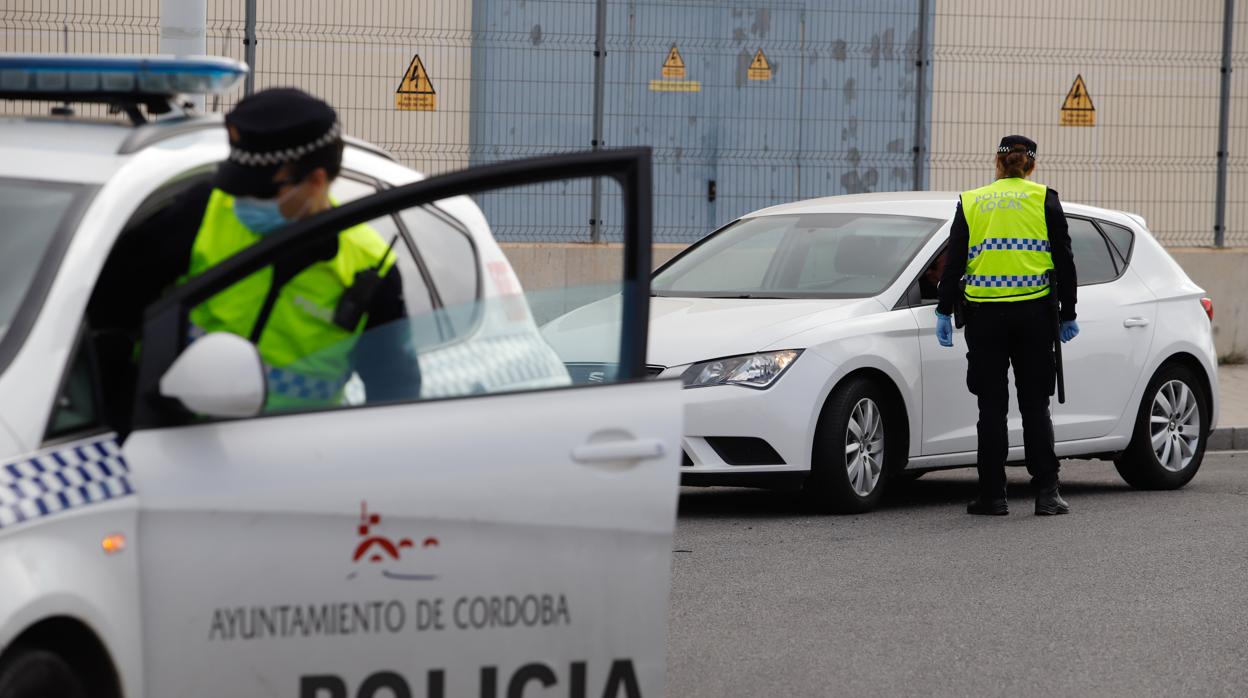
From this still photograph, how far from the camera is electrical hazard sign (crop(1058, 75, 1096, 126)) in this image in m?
15.9

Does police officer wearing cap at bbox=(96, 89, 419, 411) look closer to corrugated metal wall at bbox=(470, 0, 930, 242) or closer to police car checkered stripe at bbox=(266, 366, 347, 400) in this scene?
police car checkered stripe at bbox=(266, 366, 347, 400)

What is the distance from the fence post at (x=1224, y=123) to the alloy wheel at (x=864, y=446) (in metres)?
9.08

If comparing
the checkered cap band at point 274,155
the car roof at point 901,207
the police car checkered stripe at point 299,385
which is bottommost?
the police car checkered stripe at point 299,385

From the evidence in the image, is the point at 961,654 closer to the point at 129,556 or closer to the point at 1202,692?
the point at 1202,692

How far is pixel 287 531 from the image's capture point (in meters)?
3.53

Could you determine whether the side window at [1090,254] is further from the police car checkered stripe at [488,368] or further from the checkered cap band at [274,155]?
the checkered cap band at [274,155]

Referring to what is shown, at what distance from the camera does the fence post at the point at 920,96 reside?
1588cm

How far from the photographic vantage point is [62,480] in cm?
335

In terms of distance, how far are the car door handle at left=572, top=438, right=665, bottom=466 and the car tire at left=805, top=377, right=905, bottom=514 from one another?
490cm

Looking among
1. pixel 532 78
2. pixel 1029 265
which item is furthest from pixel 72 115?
pixel 532 78

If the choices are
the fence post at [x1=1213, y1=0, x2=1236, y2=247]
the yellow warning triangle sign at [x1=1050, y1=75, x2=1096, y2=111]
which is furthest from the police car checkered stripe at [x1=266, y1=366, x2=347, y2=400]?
the fence post at [x1=1213, y1=0, x2=1236, y2=247]

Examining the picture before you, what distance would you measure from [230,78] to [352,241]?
0.50 m

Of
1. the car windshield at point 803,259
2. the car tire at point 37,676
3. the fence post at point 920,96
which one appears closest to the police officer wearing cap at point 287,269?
the car tire at point 37,676

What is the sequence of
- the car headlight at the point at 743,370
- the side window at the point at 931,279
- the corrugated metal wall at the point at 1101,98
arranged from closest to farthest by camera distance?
the car headlight at the point at 743,370 < the side window at the point at 931,279 < the corrugated metal wall at the point at 1101,98
